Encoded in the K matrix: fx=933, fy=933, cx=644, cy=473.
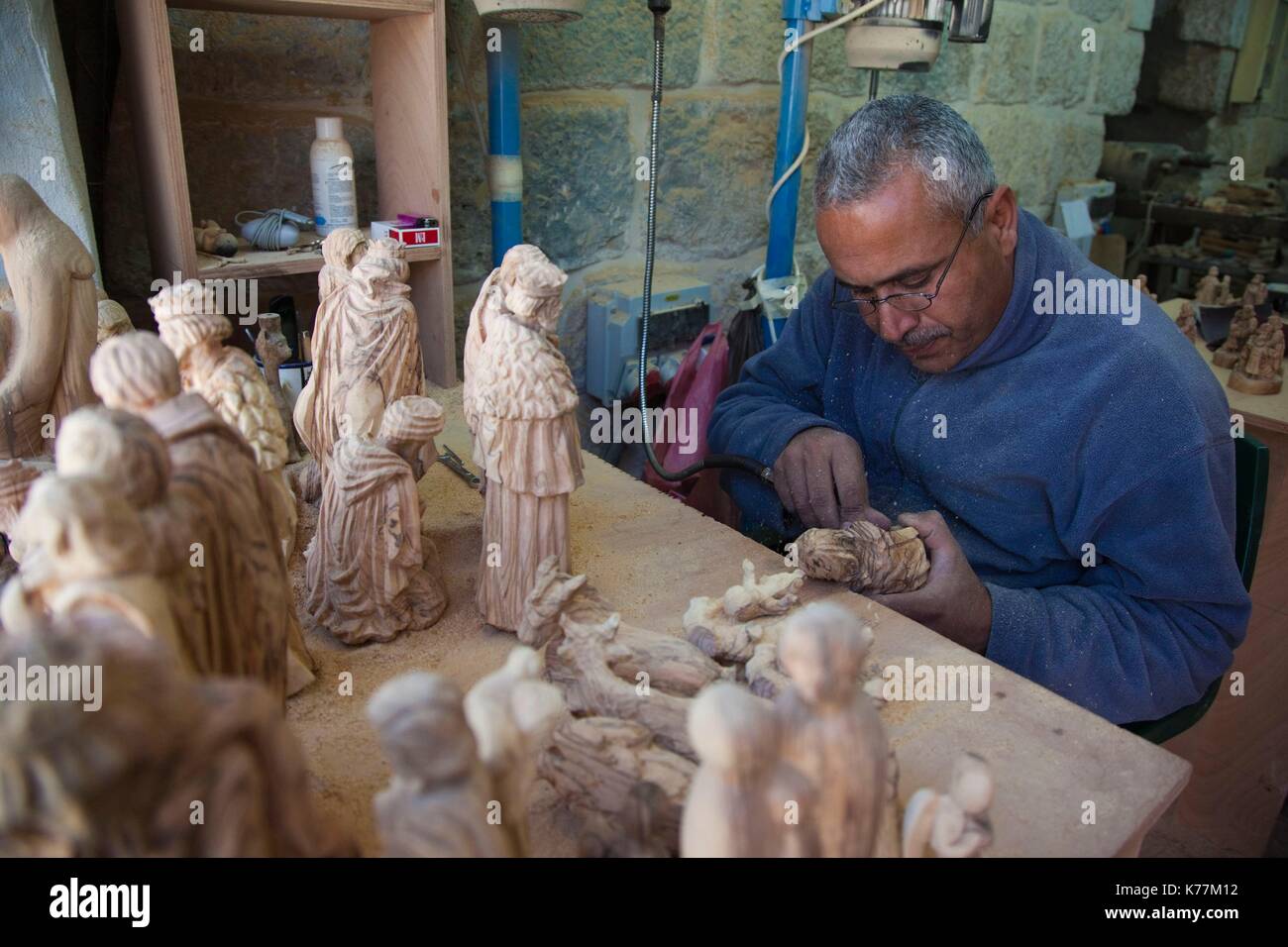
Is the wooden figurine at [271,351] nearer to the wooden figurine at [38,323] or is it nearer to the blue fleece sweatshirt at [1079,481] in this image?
the wooden figurine at [38,323]

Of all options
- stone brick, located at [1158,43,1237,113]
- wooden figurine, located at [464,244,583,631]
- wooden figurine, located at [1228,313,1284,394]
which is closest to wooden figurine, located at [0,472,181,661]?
wooden figurine, located at [464,244,583,631]

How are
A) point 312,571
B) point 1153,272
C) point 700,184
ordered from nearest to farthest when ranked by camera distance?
point 312,571 < point 700,184 < point 1153,272

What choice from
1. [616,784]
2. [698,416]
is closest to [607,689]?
[616,784]

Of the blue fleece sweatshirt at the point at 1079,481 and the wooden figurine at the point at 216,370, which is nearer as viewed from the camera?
the wooden figurine at the point at 216,370

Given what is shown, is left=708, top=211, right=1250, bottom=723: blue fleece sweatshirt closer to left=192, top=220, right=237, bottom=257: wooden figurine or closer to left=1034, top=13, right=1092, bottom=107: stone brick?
left=192, top=220, right=237, bottom=257: wooden figurine

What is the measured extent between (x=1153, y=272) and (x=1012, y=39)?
2280mm

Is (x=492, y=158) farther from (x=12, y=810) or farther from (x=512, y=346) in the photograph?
(x=12, y=810)

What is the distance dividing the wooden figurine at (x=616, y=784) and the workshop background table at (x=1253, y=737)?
6.97ft

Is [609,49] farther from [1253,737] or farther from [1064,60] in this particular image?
[1253,737]

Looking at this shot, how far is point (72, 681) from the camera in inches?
27.0

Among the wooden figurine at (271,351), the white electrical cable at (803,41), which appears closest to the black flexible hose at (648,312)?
the white electrical cable at (803,41)

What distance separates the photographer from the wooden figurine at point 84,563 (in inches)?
32.1

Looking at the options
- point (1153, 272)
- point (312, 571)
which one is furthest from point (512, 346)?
point (1153, 272)

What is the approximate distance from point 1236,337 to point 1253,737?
1367 millimetres
